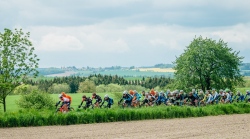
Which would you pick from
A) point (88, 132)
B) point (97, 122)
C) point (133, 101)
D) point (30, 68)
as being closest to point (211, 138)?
point (88, 132)

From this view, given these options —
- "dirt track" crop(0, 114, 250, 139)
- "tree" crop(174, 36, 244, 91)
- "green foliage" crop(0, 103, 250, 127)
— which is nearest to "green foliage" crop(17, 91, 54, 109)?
"green foliage" crop(0, 103, 250, 127)

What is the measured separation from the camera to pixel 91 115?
26.4 m

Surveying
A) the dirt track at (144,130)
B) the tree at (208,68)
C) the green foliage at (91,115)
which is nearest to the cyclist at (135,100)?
the green foliage at (91,115)

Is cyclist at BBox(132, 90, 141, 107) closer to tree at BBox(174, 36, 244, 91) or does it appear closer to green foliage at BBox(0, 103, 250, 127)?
green foliage at BBox(0, 103, 250, 127)

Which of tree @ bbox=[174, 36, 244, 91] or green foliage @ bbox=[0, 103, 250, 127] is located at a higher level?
tree @ bbox=[174, 36, 244, 91]

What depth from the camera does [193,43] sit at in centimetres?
5925

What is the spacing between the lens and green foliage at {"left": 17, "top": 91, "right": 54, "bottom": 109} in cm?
3841

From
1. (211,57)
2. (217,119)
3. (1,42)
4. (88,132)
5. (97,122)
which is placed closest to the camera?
(88,132)

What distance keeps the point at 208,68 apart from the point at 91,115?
33074 millimetres

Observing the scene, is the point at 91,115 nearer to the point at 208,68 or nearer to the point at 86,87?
the point at 208,68

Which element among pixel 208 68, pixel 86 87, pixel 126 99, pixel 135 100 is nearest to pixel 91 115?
pixel 126 99

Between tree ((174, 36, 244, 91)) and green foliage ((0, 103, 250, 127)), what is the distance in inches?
925

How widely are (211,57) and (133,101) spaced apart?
22302 mm

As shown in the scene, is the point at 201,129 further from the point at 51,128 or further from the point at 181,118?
the point at 51,128
